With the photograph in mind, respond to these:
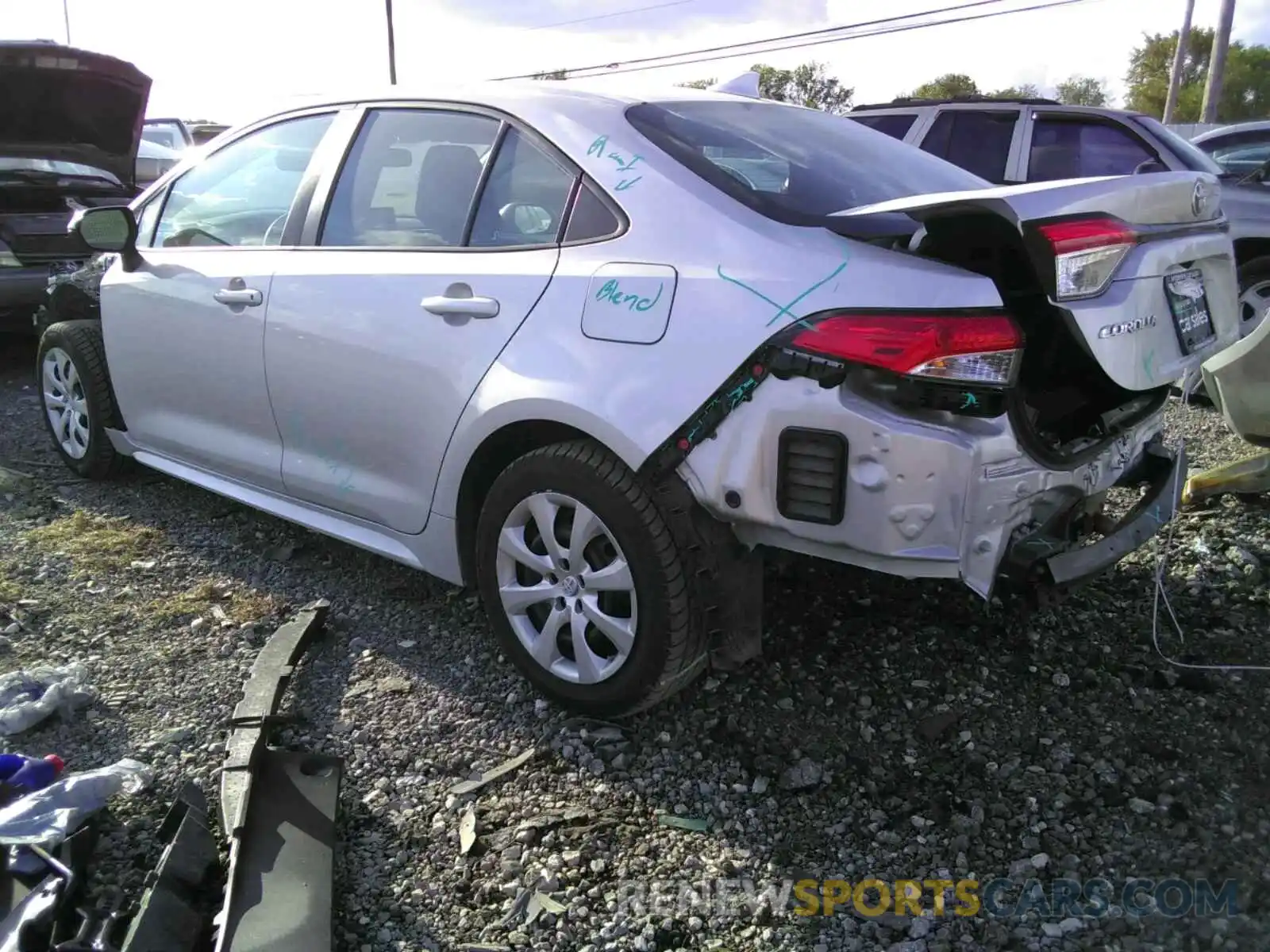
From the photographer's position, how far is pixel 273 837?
91.9 inches

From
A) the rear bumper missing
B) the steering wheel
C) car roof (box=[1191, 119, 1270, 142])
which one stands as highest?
car roof (box=[1191, 119, 1270, 142])

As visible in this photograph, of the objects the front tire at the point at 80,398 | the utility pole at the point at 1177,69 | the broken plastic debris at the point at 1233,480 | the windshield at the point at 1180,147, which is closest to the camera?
the broken plastic debris at the point at 1233,480

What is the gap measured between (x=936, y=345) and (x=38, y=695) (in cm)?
271

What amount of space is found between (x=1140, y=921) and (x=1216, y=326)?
64.6 inches

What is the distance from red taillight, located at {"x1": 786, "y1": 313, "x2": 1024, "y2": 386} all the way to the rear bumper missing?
1.42ft

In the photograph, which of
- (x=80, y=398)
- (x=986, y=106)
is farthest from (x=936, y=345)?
(x=986, y=106)

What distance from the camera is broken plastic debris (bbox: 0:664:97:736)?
285 cm

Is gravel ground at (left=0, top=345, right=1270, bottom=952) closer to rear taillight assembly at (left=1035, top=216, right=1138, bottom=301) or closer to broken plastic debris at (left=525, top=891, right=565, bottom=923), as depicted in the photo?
broken plastic debris at (left=525, top=891, right=565, bottom=923)

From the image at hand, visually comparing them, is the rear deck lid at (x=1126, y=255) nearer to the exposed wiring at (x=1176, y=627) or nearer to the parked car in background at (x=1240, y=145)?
the exposed wiring at (x=1176, y=627)

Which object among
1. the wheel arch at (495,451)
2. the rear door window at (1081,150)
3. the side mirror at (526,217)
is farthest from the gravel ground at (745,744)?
the rear door window at (1081,150)

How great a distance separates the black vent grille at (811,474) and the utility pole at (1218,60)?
27.2 m

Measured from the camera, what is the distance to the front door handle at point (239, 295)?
11.5 feet

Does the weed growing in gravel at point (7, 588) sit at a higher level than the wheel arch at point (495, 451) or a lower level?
lower

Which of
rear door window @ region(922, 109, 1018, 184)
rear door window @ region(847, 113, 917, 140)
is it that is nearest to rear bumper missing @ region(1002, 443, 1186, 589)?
rear door window @ region(922, 109, 1018, 184)
